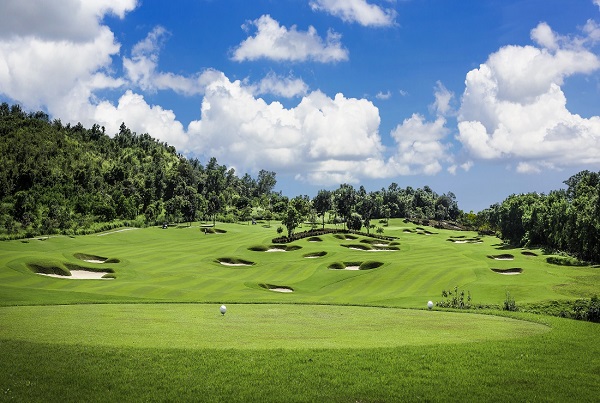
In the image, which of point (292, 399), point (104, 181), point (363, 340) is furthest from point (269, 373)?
point (104, 181)

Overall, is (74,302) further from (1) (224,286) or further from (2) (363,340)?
(2) (363,340)

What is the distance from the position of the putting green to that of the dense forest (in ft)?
217

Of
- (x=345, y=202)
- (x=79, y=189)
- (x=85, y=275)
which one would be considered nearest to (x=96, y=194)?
(x=79, y=189)

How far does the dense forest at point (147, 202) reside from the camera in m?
98.1

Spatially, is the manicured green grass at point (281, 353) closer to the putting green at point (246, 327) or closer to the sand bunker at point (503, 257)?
the putting green at point (246, 327)

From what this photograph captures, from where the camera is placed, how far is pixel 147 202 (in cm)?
16100

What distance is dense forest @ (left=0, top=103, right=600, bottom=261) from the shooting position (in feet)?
322

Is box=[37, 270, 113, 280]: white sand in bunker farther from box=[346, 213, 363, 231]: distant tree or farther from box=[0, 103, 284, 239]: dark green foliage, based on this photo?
box=[346, 213, 363, 231]: distant tree

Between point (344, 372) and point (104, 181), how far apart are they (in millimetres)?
170921

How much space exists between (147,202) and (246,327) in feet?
485

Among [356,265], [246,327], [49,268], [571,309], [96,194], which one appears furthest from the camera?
[96,194]

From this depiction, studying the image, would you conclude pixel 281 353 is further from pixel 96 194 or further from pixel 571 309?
pixel 96 194

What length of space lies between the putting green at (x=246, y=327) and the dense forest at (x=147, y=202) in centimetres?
6603

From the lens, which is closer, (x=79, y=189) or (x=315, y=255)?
(x=315, y=255)
